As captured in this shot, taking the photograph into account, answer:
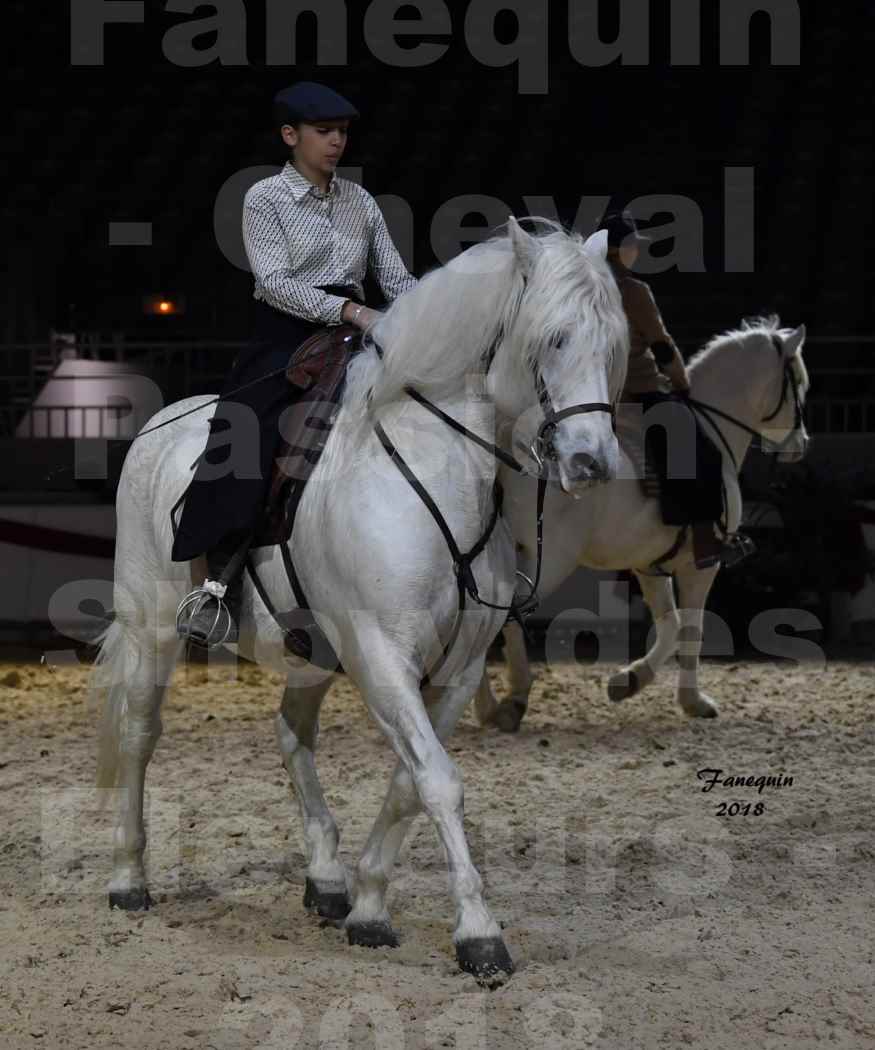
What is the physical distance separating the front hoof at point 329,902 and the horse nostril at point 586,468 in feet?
4.67

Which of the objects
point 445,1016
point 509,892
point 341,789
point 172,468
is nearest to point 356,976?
point 445,1016

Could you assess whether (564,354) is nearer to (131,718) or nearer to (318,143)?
(318,143)

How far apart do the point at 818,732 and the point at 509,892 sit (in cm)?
281

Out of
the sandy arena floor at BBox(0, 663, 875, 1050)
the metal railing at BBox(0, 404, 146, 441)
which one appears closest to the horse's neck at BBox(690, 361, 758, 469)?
the sandy arena floor at BBox(0, 663, 875, 1050)

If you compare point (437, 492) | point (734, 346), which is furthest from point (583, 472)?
point (734, 346)

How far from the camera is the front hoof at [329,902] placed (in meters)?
3.57

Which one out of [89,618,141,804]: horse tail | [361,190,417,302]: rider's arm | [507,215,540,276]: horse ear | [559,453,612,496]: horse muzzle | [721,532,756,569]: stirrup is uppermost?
[361,190,417,302]: rider's arm

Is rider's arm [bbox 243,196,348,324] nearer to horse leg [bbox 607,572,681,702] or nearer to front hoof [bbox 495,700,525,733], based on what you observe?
front hoof [bbox 495,700,525,733]

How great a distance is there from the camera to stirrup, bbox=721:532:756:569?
6523 millimetres

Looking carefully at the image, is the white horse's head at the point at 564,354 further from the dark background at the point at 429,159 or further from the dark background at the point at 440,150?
the dark background at the point at 440,150

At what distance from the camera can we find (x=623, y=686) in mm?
6672

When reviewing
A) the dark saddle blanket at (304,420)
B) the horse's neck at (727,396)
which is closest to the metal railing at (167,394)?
the horse's neck at (727,396)

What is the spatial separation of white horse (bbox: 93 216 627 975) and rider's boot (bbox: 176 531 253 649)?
6 centimetres

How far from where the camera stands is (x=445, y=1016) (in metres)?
2.80
